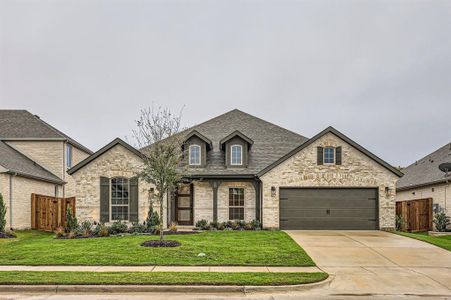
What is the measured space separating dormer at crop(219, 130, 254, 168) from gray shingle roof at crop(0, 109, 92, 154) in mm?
11867

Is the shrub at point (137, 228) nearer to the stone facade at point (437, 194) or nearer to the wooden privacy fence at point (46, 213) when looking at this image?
the wooden privacy fence at point (46, 213)

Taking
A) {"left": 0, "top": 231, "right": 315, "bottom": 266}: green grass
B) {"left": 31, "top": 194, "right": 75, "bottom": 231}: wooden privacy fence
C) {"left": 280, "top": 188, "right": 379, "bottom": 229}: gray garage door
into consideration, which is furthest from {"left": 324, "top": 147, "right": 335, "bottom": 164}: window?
{"left": 31, "top": 194, "right": 75, "bottom": 231}: wooden privacy fence

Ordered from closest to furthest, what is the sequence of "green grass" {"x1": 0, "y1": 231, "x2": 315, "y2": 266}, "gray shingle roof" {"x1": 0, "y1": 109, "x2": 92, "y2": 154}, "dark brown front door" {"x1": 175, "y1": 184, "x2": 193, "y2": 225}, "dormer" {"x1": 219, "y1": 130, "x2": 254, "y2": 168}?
"green grass" {"x1": 0, "y1": 231, "x2": 315, "y2": 266} → "dark brown front door" {"x1": 175, "y1": 184, "x2": 193, "y2": 225} → "dormer" {"x1": 219, "y1": 130, "x2": 254, "y2": 168} → "gray shingle roof" {"x1": 0, "y1": 109, "x2": 92, "y2": 154}

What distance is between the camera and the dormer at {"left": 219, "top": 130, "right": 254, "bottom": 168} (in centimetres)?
Answer: 2438

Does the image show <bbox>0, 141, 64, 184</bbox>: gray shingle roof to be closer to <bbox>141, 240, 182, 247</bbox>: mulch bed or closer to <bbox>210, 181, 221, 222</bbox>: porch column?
<bbox>210, 181, 221, 222</bbox>: porch column

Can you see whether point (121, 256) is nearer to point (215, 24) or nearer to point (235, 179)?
point (235, 179)

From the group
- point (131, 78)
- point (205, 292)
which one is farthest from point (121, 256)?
point (131, 78)

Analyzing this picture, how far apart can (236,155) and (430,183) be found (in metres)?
11.3

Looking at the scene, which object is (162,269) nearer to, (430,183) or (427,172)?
(430,183)

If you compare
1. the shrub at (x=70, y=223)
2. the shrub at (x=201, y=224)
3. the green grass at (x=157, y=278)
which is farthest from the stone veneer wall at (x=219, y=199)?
the green grass at (x=157, y=278)

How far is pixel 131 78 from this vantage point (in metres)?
29.5

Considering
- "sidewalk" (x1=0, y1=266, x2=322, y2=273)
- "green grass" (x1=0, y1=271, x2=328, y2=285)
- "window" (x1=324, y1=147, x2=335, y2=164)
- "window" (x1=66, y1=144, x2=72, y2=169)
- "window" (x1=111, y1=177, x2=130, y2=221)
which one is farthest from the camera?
"window" (x1=66, y1=144, x2=72, y2=169)

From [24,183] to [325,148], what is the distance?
52.6 ft

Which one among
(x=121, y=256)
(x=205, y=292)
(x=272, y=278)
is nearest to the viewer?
(x=205, y=292)
